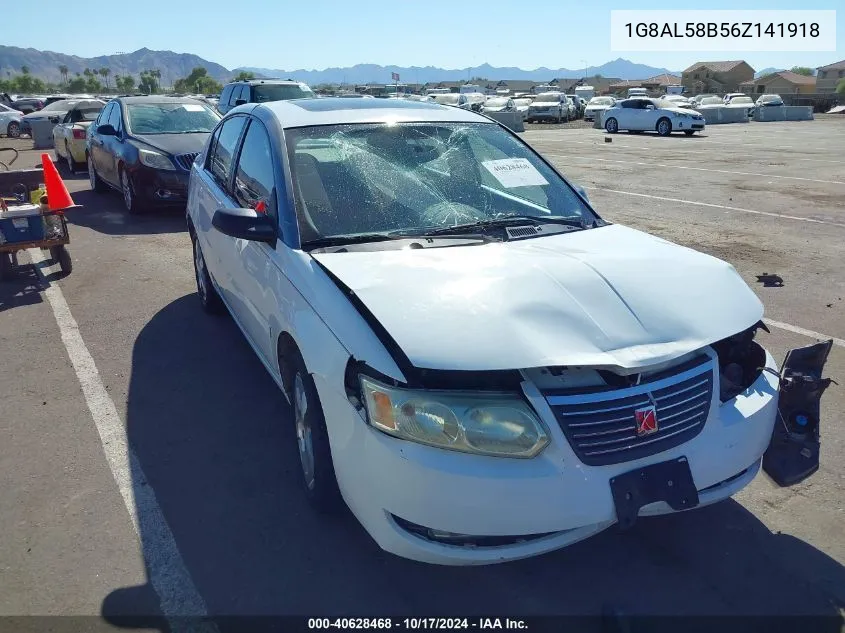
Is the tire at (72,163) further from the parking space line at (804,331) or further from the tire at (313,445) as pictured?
the parking space line at (804,331)

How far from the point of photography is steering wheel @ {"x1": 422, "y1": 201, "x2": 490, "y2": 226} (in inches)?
138

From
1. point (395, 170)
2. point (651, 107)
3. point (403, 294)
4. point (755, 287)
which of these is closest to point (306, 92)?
point (755, 287)

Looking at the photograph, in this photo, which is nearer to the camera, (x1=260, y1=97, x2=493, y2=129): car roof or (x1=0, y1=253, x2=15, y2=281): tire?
(x1=260, y1=97, x2=493, y2=129): car roof

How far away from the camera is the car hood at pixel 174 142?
32.0 ft

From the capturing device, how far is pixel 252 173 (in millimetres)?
4066

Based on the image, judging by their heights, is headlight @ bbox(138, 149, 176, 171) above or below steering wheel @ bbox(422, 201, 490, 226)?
above

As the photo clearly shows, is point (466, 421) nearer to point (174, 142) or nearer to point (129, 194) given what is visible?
point (174, 142)

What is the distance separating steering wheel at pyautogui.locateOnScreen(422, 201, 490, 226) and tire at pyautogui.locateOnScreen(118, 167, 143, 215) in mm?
7563

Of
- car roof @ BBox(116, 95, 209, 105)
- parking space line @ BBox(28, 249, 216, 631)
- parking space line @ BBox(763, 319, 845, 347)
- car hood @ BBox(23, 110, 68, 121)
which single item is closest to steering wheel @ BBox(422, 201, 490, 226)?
parking space line @ BBox(28, 249, 216, 631)

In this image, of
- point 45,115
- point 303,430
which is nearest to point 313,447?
point 303,430

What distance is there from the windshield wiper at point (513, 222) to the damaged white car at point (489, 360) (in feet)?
0.04

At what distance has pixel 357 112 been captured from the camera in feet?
13.4

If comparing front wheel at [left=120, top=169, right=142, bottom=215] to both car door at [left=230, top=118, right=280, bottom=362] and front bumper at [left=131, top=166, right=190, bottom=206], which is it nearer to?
front bumper at [left=131, top=166, right=190, bottom=206]

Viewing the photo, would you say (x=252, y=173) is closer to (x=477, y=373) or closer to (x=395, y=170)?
(x=395, y=170)
